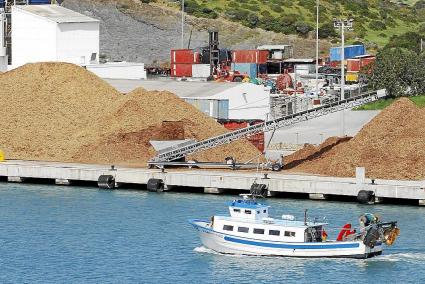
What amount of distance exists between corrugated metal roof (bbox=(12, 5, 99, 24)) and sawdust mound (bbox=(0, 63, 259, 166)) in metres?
19.6

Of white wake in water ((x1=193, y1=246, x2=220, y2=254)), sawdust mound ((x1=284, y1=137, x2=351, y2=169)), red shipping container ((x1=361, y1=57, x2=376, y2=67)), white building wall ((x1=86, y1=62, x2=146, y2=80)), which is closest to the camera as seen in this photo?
white wake in water ((x1=193, y1=246, x2=220, y2=254))

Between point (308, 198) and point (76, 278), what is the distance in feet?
97.2

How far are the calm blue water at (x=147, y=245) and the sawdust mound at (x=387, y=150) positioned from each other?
5263mm

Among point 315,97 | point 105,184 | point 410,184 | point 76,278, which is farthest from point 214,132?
point 76,278

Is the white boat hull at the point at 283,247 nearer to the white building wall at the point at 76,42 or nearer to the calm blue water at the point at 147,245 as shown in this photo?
the calm blue water at the point at 147,245

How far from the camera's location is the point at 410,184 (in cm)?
10069

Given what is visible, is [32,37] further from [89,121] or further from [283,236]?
[283,236]

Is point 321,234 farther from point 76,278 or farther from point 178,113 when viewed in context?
point 178,113

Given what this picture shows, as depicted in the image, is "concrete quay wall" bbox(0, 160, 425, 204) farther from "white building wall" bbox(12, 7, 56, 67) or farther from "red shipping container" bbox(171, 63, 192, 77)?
"red shipping container" bbox(171, 63, 192, 77)

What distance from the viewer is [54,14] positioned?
147250 mm

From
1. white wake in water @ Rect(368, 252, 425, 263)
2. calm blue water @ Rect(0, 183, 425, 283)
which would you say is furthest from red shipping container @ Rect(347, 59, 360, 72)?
white wake in water @ Rect(368, 252, 425, 263)

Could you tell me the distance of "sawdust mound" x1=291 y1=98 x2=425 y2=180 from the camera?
104 m

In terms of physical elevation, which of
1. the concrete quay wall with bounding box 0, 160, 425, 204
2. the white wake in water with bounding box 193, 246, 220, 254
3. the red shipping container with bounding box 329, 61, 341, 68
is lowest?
the white wake in water with bounding box 193, 246, 220, 254

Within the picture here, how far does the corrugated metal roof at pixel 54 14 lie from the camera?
5709 inches
